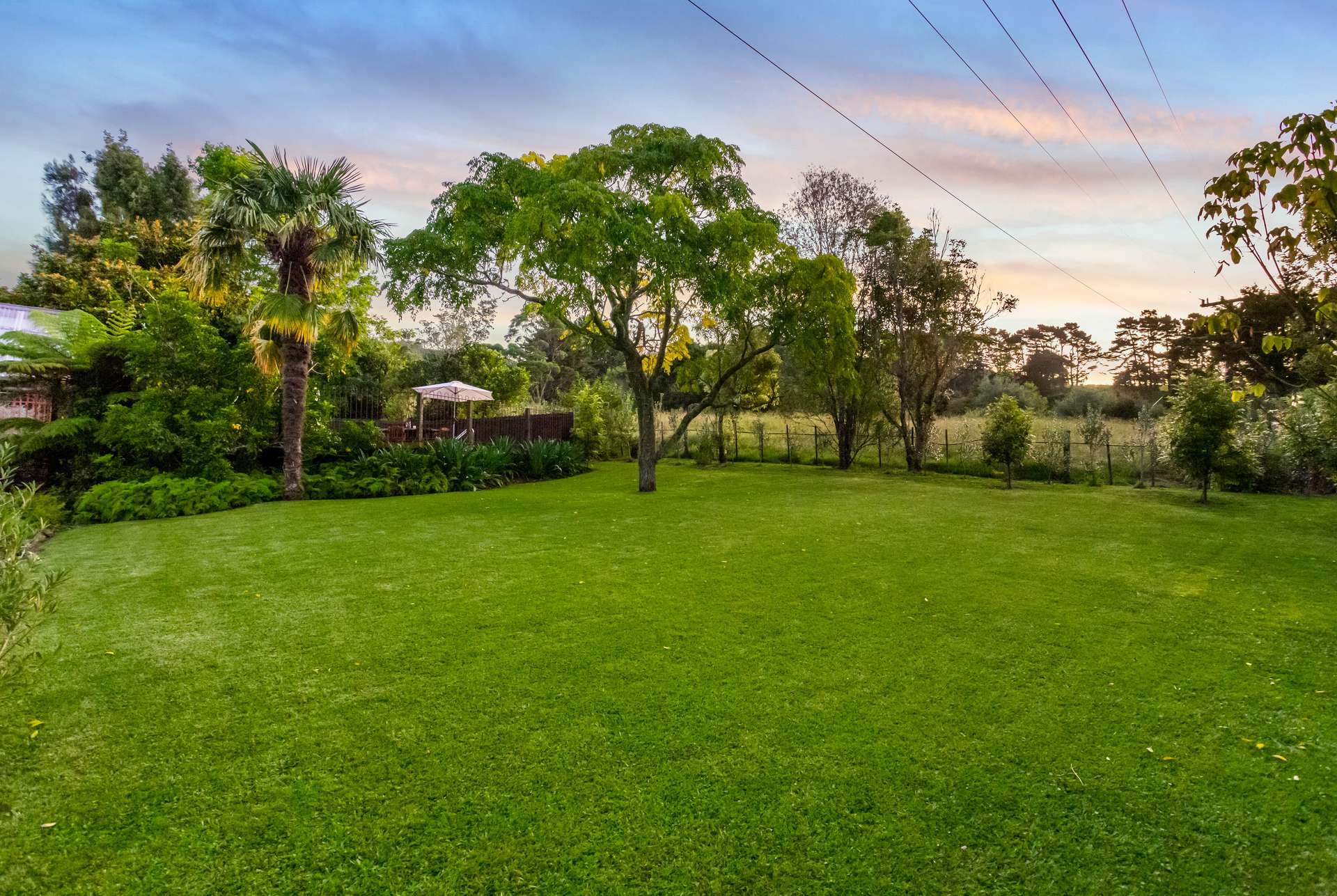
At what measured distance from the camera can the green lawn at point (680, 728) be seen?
7.11ft

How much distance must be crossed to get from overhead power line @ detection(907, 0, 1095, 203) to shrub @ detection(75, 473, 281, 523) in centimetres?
1196

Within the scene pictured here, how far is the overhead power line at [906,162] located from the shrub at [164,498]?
33.0ft

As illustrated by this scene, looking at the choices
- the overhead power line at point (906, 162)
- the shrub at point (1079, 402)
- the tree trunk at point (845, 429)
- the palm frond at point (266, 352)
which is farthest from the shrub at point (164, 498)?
the shrub at point (1079, 402)

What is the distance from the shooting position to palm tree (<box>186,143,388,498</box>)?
10195 mm

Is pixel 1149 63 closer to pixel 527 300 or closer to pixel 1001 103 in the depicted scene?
pixel 1001 103

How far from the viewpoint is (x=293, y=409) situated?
10992 millimetres

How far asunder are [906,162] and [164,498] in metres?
13.3

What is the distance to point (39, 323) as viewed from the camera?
35.2ft

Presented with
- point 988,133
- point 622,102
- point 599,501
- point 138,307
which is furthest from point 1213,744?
point 138,307

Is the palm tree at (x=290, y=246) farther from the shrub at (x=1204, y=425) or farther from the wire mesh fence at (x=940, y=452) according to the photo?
the shrub at (x=1204, y=425)

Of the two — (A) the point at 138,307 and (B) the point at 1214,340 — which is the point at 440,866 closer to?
(A) the point at 138,307

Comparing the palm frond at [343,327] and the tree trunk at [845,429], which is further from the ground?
the palm frond at [343,327]

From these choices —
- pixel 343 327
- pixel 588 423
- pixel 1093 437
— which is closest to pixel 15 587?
pixel 343 327

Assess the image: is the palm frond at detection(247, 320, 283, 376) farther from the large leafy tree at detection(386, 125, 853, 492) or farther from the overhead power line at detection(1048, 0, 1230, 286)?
the overhead power line at detection(1048, 0, 1230, 286)
